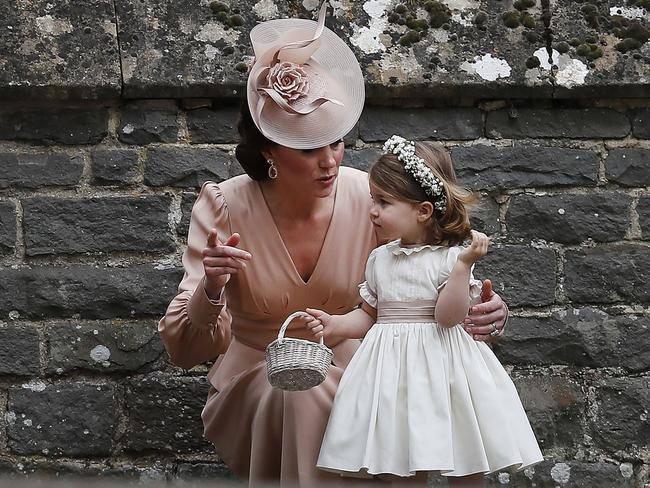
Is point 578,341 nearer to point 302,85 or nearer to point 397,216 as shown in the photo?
point 397,216

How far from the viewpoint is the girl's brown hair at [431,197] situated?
3.40 meters

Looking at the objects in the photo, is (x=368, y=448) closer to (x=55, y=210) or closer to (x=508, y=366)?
(x=508, y=366)

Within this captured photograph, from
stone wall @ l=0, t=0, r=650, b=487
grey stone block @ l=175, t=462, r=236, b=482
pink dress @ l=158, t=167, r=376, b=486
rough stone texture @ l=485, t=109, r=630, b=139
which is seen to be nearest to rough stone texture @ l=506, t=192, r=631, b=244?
stone wall @ l=0, t=0, r=650, b=487

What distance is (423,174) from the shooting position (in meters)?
3.38

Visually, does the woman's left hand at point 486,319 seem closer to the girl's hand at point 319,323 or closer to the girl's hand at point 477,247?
the girl's hand at point 477,247

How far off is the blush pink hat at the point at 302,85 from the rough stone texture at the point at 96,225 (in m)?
0.87

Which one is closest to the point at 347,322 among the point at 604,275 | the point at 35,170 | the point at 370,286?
the point at 370,286

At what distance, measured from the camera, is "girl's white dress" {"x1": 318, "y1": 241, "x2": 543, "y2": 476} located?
10.5 ft

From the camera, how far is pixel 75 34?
427cm

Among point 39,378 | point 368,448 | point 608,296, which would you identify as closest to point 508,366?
point 608,296

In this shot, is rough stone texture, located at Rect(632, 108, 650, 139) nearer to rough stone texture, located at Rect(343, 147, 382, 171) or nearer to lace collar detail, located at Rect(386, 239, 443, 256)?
rough stone texture, located at Rect(343, 147, 382, 171)

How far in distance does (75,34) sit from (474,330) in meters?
1.70

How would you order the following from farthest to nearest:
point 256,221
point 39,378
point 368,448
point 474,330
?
point 39,378 → point 256,221 → point 474,330 → point 368,448

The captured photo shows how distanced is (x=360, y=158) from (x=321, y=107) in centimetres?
81
